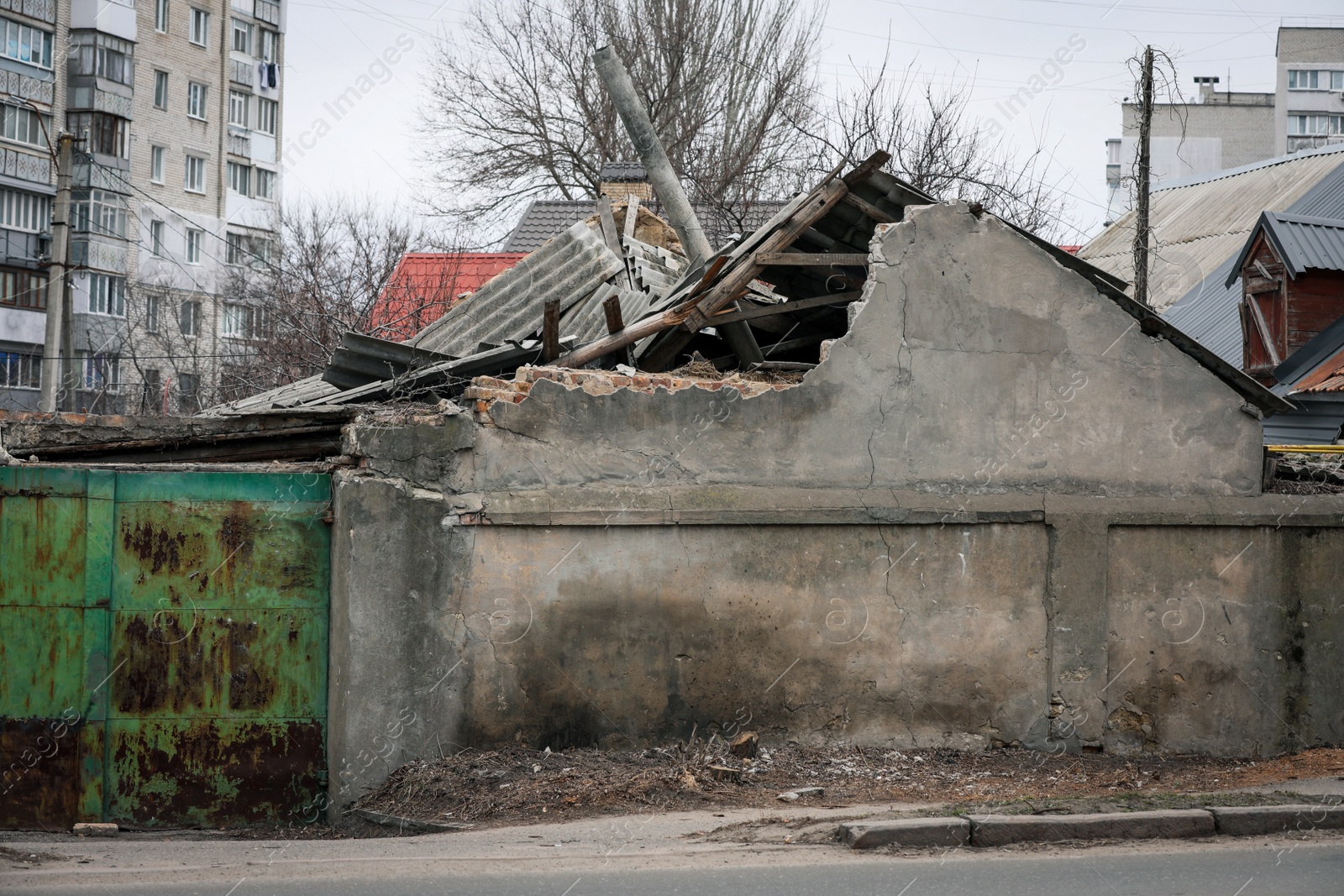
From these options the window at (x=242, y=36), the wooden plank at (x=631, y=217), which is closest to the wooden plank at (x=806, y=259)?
the wooden plank at (x=631, y=217)

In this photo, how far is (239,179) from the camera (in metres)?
45.5

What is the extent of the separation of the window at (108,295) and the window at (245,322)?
348 cm

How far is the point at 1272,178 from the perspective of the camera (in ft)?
72.7

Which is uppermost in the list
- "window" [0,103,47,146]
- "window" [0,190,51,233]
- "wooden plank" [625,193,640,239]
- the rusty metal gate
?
"window" [0,103,47,146]

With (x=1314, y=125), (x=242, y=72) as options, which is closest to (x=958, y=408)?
(x=242, y=72)

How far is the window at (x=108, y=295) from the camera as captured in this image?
3809cm

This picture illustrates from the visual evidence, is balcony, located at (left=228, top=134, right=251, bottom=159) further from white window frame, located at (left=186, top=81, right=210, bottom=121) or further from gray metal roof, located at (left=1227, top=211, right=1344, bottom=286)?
gray metal roof, located at (left=1227, top=211, right=1344, bottom=286)

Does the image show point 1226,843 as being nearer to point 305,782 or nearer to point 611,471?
point 611,471

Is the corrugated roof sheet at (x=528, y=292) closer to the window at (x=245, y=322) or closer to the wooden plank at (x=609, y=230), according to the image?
the wooden plank at (x=609, y=230)

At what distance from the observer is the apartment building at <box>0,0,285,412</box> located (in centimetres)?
3559

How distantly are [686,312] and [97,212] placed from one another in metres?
36.5

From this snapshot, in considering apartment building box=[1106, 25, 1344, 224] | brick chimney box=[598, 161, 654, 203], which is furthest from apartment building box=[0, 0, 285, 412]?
apartment building box=[1106, 25, 1344, 224]

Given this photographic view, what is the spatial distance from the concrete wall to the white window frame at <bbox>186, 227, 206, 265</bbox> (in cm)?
3976

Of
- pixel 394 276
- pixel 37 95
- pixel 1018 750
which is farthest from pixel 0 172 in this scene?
pixel 1018 750
